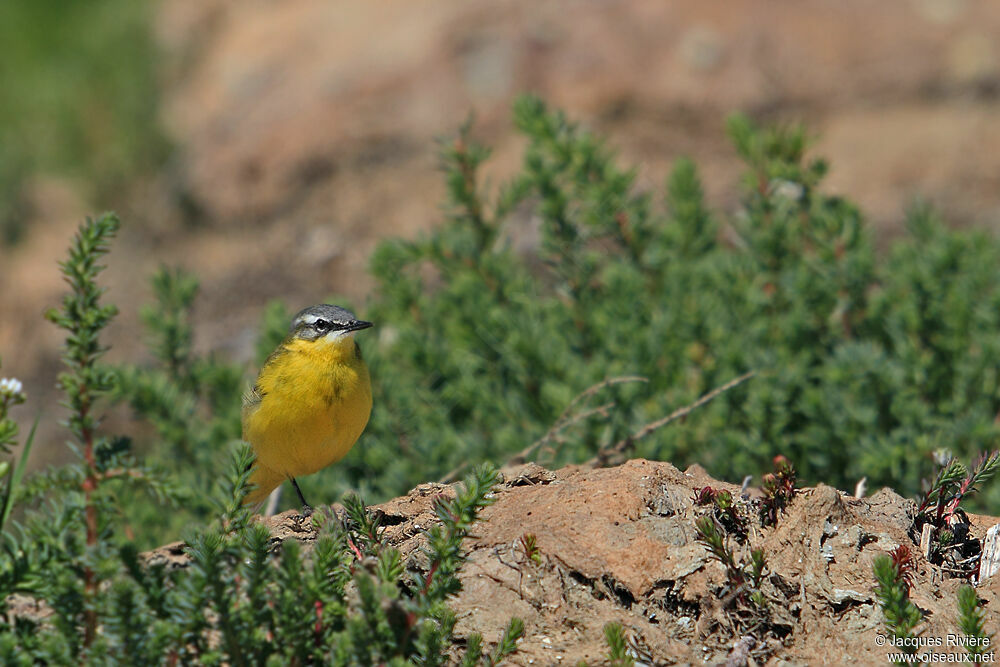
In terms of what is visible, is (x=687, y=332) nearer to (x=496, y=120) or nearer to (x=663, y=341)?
(x=663, y=341)

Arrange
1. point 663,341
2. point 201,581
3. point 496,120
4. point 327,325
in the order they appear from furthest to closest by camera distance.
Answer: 1. point 496,120
2. point 663,341
3. point 327,325
4. point 201,581

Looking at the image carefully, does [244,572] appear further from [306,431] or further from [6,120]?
[6,120]

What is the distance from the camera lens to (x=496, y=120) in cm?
875

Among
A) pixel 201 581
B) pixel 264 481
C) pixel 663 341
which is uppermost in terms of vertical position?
pixel 663 341

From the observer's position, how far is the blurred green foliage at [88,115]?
33.6 ft

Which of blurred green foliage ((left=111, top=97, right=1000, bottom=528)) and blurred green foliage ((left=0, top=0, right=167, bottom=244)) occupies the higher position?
blurred green foliage ((left=0, top=0, right=167, bottom=244))

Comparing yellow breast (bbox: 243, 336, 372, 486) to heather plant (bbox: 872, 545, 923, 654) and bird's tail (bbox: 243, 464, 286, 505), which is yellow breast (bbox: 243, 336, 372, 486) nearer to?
bird's tail (bbox: 243, 464, 286, 505)

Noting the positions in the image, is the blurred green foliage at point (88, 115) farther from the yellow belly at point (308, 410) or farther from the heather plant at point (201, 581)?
the heather plant at point (201, 581)

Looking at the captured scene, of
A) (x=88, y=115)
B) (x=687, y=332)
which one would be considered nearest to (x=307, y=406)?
(x=687, y=332)

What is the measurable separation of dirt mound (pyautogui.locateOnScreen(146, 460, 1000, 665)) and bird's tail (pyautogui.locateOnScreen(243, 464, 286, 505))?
1.40 m

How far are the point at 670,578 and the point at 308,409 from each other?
1791 millimetres

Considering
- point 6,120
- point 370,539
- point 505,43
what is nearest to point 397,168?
point 505,43

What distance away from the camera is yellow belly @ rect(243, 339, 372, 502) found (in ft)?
14.4

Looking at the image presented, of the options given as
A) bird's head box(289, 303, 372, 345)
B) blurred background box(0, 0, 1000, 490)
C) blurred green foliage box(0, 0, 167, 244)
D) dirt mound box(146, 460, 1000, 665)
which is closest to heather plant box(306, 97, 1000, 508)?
bird's head box(289, 303, 372, 345)
